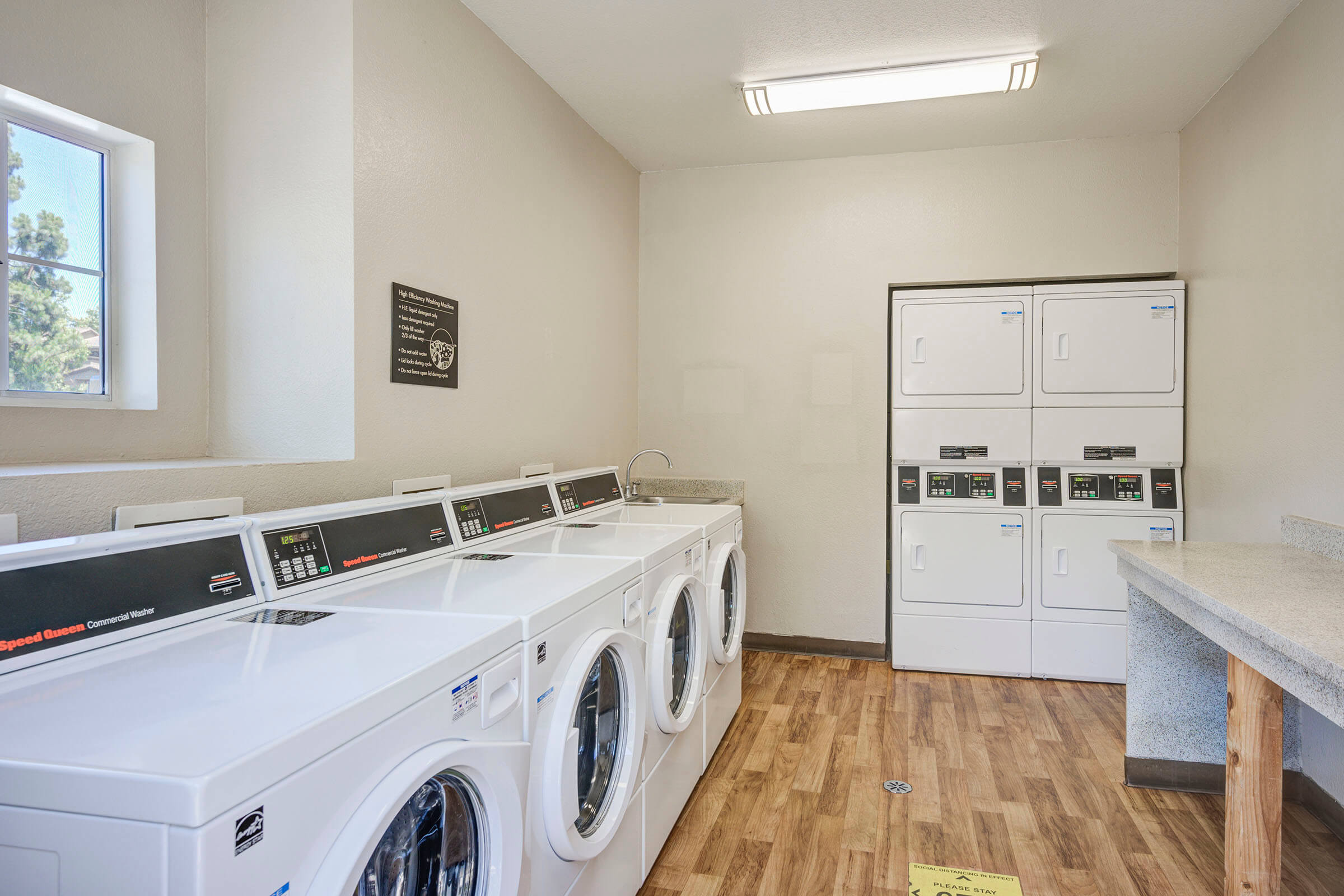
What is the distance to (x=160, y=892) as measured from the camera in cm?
68

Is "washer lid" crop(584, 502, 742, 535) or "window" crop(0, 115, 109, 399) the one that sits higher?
"window" crop(0, 115, 109, 399)

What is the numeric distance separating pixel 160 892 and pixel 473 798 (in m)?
0.47

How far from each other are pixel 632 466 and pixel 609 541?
2112mm

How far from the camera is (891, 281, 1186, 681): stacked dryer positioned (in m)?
3.56

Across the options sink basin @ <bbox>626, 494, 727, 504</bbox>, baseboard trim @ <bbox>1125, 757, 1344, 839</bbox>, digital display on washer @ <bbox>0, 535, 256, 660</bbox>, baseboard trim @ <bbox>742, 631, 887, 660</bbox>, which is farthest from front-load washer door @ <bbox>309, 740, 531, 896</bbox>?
baseboard trim @ <bbox>742, 631, 887, 660</bbox>

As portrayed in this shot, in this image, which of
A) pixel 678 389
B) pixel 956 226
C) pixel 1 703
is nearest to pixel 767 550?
pixel 678 389

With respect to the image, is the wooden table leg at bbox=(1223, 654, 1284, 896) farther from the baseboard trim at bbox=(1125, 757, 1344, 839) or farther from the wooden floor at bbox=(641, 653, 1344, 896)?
the baseboard trim at bbox=(1125, 757, 1344, 839)

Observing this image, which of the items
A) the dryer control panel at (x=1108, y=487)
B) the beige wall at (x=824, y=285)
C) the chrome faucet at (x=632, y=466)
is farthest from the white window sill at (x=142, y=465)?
the dryer control panel at (x=1108, y=487)

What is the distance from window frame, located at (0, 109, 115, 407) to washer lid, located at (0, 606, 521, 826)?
3.02 feet

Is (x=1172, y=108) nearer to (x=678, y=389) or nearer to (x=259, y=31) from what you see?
(x=678, y=389)

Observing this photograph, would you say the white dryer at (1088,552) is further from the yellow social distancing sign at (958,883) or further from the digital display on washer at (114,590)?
the digital display on washer at (114,590)

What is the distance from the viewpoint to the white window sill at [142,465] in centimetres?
142

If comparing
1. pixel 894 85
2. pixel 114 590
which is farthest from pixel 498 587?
pixel 894 85

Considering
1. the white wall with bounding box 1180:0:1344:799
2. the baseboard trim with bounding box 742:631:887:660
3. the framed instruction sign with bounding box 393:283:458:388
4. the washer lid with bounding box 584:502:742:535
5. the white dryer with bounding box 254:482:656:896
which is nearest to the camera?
the white dryer with bounding box 254:482:656:896
